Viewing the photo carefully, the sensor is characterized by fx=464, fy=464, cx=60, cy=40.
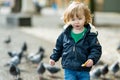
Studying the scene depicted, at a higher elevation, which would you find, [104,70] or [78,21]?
[78,21]

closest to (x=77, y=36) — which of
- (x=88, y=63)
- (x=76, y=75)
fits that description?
(x=88, y=63)

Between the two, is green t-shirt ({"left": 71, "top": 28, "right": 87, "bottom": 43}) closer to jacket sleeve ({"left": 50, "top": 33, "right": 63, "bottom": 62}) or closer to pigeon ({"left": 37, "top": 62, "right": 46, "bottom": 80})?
jacket sleeve ({"left": 50, "top": 33, "right": 63, "bottom": 62})

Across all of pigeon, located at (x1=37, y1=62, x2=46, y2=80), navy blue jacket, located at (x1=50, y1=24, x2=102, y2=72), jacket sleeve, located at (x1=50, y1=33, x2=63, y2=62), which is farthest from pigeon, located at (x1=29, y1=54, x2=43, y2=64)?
navy blue jacket, located at (x1=50, y1=24, x2=102, y2=72)

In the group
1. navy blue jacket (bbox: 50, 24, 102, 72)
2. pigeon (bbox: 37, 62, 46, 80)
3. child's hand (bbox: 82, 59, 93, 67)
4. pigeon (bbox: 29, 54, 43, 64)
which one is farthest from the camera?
pigeon (bbox: 29, 54, 43, 64)

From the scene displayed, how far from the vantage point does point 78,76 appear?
605 cm

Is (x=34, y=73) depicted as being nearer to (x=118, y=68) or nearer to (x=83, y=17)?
(x=118, y=68)

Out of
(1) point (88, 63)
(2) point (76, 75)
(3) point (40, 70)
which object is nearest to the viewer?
(1) point (88, 63)

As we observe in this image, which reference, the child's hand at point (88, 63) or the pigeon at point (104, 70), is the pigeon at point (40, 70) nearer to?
the pigeon at point (104, 70)

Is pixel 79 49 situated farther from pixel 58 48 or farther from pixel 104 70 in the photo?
pixel 104 70

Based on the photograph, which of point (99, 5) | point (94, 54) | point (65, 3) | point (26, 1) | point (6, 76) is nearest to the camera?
point (94, 54)

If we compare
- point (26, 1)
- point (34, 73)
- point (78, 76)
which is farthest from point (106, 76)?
point (26, 1)

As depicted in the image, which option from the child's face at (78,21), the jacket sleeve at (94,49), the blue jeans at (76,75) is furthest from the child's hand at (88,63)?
the child's face at (78,21)

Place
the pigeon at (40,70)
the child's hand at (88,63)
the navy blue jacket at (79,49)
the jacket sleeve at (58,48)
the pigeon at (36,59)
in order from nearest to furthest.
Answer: the child's hand at (88,63), the navy blue jacket at (79,49), the jacket sleeve at (58,48), the pigeon at (40,70), the pigeon at (36,59)

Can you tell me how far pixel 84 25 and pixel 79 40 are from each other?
0.79ft
